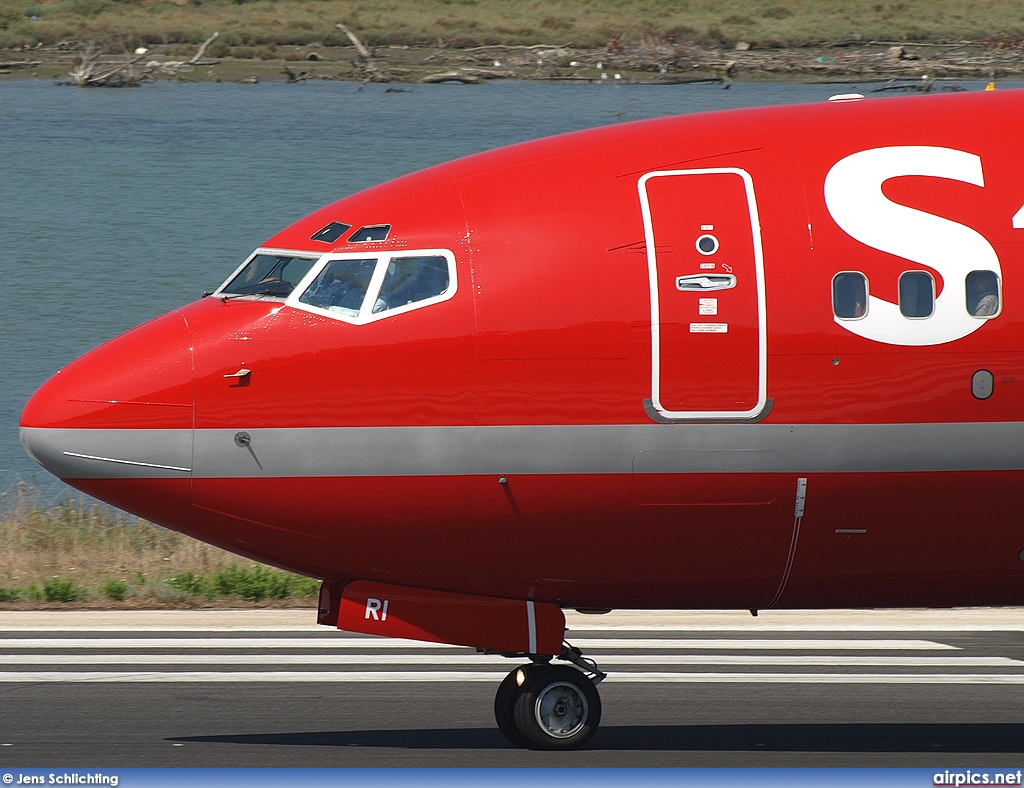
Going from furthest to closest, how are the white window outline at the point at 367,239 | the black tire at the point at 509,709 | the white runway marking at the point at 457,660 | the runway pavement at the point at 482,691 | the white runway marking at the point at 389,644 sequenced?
the white runway marking at the point at 389,644 < the white runway marking at the point at 457,660 < the runway pavement at the point at 482,691 < the black tire at the point at 509,709 < the white window outline at the point at 367,239

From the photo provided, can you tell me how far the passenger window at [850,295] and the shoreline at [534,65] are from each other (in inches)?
Answer: 2829

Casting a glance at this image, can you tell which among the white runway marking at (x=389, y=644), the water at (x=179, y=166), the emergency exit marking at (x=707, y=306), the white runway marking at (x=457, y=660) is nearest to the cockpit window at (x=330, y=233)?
the emergency exit marking at (x=707, y=306)

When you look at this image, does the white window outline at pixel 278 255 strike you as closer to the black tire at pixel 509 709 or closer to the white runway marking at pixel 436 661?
the black tire at pixel 509 709

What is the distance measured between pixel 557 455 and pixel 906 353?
2.50 meters

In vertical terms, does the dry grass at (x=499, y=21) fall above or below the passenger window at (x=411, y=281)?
below

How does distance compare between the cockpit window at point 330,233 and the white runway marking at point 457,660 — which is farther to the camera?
the white runway marking at point 457,660

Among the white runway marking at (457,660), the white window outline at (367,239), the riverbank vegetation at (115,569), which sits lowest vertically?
the riverbank vegetation at (115,569)

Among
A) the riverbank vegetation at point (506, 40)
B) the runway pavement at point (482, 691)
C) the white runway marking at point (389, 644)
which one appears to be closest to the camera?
the runway pavement at point (482, 691)

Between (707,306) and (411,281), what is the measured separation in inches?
81.3

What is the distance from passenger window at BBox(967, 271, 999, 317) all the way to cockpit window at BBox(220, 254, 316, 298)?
4.61 m

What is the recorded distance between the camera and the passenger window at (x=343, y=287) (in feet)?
34.1

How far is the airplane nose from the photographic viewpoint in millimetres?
10148

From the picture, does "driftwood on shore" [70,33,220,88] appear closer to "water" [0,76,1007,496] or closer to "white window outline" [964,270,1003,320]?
"water" [0,76,1007,496]

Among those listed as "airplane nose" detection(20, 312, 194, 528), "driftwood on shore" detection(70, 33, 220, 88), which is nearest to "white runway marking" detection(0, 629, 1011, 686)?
"airplane nose" detection(20, 312, 194, 528)
